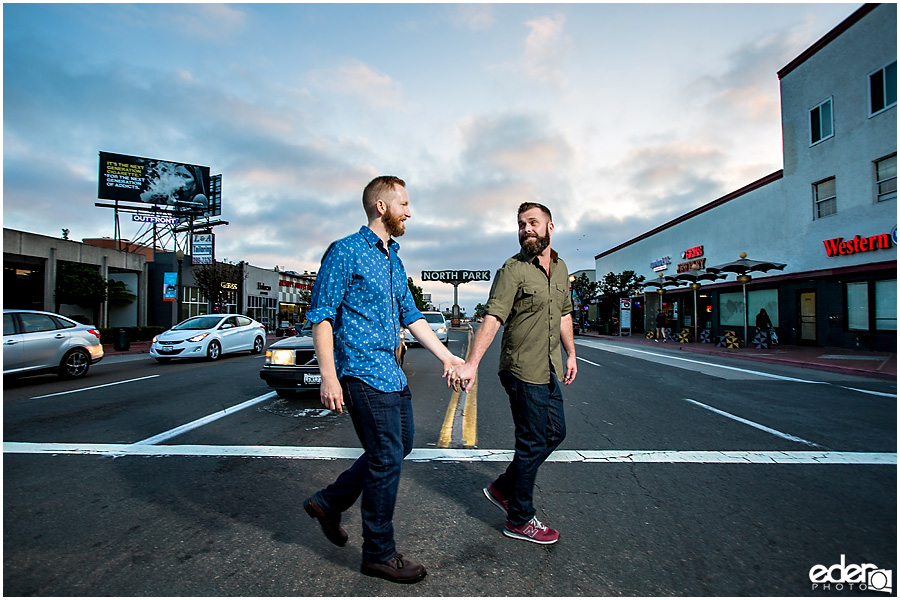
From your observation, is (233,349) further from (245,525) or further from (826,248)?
(826,248)

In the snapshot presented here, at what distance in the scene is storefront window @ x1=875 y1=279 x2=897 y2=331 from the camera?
15633 mm

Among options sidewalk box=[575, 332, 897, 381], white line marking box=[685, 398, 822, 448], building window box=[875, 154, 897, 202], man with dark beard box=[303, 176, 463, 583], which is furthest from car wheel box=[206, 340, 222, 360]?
building window box=[875, 154, 897, 202]

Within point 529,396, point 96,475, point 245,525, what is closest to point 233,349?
point 96,475

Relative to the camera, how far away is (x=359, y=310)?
8.00 ft

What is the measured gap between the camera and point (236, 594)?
2305 mm

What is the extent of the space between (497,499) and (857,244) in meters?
19.6

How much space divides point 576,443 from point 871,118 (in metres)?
18.9

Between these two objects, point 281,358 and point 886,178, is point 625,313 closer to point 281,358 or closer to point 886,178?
point 886,178

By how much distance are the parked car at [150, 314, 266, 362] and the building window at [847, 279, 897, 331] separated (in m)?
20.9

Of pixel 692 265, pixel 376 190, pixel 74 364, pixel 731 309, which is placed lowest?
pixel 74 364

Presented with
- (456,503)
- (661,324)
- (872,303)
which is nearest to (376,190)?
(456,503)

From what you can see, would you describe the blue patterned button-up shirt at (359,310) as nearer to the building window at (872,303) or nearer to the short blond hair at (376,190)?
the short blond hair at (376,190)

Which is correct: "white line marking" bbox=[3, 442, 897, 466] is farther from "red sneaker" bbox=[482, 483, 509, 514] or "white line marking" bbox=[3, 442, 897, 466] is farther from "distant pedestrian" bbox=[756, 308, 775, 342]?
"distant pedestrian" bbox=[756, 308, 775, 342]

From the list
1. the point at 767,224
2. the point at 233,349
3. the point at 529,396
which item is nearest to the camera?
the point at 529,396
